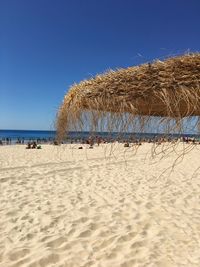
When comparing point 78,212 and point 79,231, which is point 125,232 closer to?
point 79,231

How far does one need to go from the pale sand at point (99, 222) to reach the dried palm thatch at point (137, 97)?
2.03 feet

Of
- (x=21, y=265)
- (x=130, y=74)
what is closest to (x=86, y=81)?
(x=130, y=74)

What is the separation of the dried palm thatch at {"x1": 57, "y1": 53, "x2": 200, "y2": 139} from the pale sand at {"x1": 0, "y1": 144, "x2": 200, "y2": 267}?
2.03ft

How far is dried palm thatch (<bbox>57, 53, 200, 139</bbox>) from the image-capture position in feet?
5.89

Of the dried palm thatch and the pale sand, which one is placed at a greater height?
the dried palm thatch

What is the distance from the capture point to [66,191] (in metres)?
9.80

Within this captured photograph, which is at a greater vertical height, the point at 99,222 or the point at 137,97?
the point at 137,97

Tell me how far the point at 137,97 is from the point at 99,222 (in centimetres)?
526

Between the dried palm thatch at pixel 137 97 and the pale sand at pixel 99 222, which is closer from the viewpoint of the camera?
the dried palm thatch at pixel 137 97

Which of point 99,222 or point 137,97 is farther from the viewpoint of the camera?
point 99,222

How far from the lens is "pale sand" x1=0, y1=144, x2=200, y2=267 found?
17.1 feet

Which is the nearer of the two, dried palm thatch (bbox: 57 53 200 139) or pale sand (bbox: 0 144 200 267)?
dried palm thatch (bbox: 57 53 200 139)

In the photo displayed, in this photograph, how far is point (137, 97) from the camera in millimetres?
1877

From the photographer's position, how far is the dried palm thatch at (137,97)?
1.79 meters
